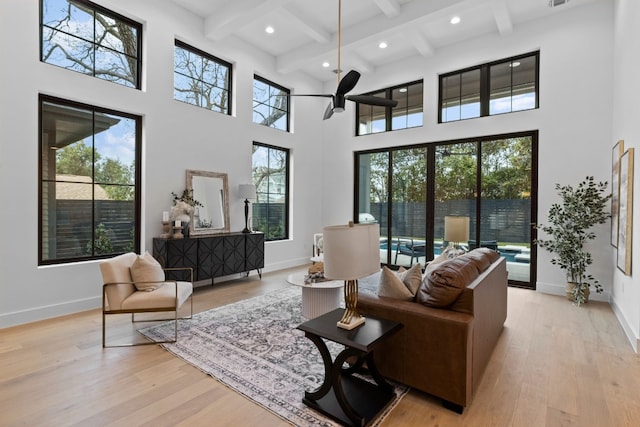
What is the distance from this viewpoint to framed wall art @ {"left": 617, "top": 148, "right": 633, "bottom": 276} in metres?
3.40

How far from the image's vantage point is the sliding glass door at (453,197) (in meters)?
5.40

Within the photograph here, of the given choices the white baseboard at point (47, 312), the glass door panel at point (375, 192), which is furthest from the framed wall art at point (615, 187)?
the white baseboard at point (47, 312)

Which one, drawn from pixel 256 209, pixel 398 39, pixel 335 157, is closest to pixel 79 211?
pixel 256 209

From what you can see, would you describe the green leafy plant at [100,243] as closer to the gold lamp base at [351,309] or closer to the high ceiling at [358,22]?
the high ceiling at [358,22]

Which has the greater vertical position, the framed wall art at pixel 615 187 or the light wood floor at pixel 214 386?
the framed wall art at pixel 615 187

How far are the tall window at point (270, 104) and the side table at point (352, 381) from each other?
5114 mm

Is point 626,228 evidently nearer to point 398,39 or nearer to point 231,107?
point 398,39

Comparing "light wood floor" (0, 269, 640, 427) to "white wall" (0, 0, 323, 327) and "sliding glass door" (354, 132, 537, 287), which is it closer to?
"white wall" (0, 0, 323, 327)

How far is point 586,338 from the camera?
11.0 ft

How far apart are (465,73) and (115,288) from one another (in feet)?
21.1

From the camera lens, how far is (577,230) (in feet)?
15.0

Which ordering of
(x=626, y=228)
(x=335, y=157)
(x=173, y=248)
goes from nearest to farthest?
(x=626, y=228)
(x=173, y=248)
(x=335, y=157)

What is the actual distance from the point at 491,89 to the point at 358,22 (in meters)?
2.63

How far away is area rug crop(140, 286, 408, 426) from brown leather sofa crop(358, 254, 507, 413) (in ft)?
0.80
